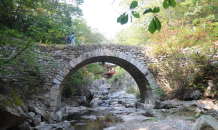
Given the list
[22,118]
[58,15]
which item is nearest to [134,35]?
[58,15]

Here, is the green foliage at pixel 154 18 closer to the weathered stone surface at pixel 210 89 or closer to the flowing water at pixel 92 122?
the flowing water at pixel 92 122

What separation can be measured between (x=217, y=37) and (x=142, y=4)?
6.98 metres

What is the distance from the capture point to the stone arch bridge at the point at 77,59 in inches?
214

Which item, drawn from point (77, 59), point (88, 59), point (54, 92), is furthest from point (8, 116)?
point (88, 59)

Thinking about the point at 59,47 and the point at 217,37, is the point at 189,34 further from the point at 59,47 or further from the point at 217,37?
the point at 59,47

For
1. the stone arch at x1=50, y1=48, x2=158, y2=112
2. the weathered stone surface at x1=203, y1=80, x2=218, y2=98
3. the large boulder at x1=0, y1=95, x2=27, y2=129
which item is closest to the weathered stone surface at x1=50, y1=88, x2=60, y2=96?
the stone arch at x1=50, y1=48, x2=158, y2=112

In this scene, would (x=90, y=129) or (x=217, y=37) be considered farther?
(x=217, y=37)

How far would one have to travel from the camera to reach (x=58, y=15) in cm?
936

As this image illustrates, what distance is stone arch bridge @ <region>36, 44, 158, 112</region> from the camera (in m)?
5.43

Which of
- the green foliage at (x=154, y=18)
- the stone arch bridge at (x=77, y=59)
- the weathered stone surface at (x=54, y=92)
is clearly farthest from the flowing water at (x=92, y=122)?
the green foliage at (x=154, y=18)

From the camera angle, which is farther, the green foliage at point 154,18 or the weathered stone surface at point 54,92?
the weathered stone surface at point 54,92

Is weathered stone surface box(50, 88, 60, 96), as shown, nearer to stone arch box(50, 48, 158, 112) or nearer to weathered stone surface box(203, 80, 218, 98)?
stone arch box(50, 48, 158, 112)

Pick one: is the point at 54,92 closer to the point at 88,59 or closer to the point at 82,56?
the point at 82,56

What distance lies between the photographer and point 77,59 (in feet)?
18.8
